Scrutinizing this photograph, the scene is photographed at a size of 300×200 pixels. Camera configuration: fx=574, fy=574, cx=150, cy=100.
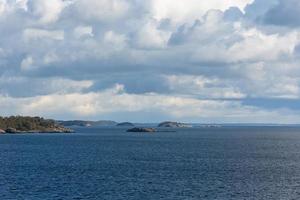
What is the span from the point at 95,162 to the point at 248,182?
53564mm

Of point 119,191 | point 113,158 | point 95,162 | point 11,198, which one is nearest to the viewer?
point 11,198

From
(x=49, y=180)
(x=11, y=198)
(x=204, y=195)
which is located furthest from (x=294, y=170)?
(x=11, y=198)

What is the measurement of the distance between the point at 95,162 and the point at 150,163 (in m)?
15.3

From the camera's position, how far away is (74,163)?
476 feet

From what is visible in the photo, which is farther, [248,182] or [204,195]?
[248,182]

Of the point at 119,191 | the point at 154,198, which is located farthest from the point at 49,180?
the point at 154,198

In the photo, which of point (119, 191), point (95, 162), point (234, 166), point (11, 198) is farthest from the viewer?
point (95, 162)

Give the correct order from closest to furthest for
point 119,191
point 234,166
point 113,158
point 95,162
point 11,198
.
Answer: point 11,198 < point 119,191 < point 234,166 < point 95,162 < point 113,158

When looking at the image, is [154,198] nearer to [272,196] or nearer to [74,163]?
[272,196]

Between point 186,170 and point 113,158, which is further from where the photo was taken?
point 113,158

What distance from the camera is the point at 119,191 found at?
94375mm

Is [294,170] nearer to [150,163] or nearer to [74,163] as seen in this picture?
[150,163]

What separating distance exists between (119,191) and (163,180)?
14.9 metres

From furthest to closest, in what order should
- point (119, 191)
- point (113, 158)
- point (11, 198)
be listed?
1. point (113, 158)
2. point (119, 191)
3. point (11, 198)
